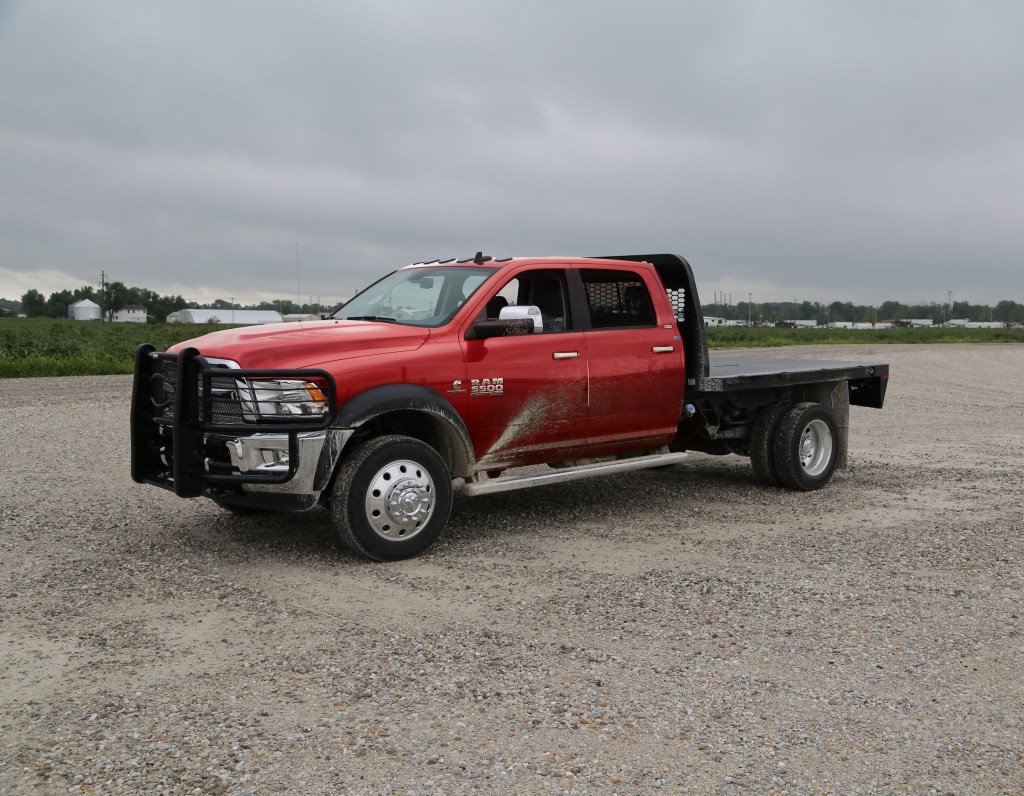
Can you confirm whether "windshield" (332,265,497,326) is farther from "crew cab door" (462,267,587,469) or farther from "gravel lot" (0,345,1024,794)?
"gravel lot" (0,345,1024,794)

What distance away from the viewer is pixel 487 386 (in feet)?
22.9

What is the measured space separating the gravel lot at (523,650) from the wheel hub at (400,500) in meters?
0.26

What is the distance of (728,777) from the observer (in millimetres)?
3508

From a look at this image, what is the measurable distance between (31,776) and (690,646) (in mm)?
2880

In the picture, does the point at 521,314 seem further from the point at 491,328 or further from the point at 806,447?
the point at 806,447

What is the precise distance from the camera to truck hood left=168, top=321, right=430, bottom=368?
6.25 m

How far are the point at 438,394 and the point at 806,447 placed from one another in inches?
171

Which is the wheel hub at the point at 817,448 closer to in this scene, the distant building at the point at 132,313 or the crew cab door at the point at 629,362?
the crew cab door at the point at 629,362

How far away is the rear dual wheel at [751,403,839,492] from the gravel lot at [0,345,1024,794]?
→ 2.15 ft

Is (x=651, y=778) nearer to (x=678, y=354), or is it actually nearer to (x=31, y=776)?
(x=31, y=776)

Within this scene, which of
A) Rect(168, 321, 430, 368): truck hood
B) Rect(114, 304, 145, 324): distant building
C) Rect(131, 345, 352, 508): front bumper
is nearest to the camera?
Rect(131, 345, 352, 508): front bumper

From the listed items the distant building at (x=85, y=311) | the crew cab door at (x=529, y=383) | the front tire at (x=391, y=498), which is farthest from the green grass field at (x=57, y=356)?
the distant building at (x=85, y=311)

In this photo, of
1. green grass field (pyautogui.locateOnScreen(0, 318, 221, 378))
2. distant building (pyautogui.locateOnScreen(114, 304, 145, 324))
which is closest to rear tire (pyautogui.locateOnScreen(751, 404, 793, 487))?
green grass field (pyautogui.locateOnScreen(0, 318, 221, 378))

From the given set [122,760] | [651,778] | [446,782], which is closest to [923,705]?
[651,778]
